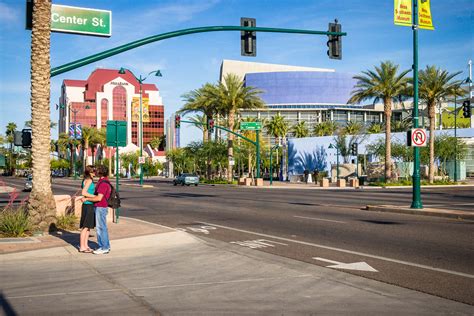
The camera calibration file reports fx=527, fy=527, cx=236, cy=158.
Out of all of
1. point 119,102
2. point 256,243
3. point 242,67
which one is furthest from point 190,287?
point 242,67

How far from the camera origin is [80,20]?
15.8 metres

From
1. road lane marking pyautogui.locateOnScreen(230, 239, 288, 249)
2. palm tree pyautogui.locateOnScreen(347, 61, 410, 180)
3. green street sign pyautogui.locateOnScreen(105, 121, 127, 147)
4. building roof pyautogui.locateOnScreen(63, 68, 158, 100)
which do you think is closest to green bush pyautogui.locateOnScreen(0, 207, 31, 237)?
green street sign pyautogui.locateOnScreen(105, 121, 127, 147)

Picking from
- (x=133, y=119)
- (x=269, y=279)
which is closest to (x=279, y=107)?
(x=133, y=119)

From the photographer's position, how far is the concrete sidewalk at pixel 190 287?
6.33 meters

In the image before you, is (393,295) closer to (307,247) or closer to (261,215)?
(307,247)

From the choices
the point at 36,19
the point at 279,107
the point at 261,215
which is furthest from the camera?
the point at 279,107

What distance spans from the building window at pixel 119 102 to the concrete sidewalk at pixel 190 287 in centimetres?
14125

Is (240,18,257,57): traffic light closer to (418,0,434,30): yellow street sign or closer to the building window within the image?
(418,0,434,30): yellow street sign

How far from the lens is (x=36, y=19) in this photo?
13930 millimetres

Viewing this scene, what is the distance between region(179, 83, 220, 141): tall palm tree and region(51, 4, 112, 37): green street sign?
135 feet

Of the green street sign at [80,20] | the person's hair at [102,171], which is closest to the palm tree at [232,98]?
the green street sign at [80,20]

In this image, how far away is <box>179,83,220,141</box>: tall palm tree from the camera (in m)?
57.9

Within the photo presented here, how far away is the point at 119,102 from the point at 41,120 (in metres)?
138

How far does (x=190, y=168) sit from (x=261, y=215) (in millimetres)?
88708
